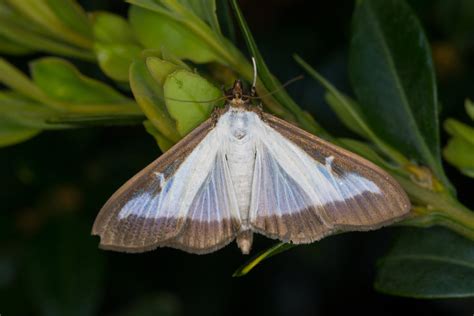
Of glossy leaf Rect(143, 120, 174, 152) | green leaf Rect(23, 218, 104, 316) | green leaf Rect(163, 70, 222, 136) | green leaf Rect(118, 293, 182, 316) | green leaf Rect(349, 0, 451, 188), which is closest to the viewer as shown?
green leaf Rect(163, 70, 222, 136)

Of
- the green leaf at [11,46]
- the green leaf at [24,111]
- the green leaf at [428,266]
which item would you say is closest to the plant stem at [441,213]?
the green leaf at [428,266]

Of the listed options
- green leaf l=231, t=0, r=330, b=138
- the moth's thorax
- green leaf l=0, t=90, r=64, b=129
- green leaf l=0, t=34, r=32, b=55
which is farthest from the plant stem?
green leaf l=0, t=34, r=32, b=55

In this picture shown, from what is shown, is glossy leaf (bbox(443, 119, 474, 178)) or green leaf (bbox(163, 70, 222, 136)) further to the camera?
glossy leaf (bbox(443, 119, 474, 178))

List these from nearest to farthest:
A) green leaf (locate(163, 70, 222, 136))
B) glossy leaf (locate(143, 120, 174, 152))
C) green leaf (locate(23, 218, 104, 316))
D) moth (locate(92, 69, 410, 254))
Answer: green leaf (locate(163, 70, 222, 136))
glossy leaf (locate(143, 120, 174, 152))
moth (locate(92, 69, 410, 254))
green leaf (locate(23, 218, 104, 316))

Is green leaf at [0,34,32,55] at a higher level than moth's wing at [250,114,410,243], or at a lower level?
higher

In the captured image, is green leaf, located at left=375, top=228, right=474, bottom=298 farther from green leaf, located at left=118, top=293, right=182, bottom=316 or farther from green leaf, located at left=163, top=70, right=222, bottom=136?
green leaf, located at left=118, top=293, right=182, bottom=316

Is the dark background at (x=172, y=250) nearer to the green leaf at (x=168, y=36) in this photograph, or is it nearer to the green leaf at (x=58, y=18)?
the green leaf at (x=58, y=18)
